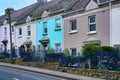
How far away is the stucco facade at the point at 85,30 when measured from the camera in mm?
28656

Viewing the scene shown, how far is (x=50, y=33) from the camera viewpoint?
37969 mm

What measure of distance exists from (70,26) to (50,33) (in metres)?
4.58

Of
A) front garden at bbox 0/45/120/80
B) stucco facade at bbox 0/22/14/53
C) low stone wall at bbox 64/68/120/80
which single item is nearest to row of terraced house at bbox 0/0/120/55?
stucco facade at bbox 0/22/14/53

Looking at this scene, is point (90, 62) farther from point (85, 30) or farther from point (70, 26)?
point (70, 26)

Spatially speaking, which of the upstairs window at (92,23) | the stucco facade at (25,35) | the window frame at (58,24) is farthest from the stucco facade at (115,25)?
the stucco facade at (25,35)

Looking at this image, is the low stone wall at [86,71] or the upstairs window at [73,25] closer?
the low stone wall at [86,71]

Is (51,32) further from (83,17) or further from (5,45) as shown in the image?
(5,45)

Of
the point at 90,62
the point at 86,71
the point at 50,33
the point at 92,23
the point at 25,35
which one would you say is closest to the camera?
the point at 86,71

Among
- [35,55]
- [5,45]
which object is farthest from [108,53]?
[5,45]

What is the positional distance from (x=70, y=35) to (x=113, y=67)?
13.1 m

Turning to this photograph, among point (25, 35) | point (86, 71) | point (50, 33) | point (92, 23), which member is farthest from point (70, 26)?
point (25, 35)

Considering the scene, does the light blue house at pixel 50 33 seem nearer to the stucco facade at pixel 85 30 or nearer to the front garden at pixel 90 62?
the stucco facade at pixel 85 30

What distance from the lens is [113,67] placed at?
21.3m

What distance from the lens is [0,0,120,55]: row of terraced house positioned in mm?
28172
